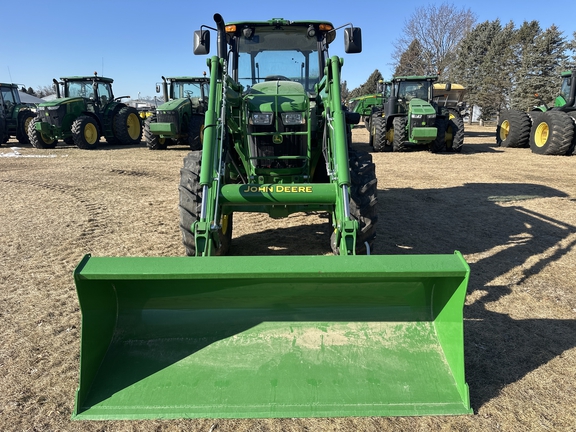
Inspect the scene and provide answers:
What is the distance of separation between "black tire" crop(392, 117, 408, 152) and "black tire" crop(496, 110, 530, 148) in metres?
4.46

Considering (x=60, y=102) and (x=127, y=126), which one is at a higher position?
(x=60, y=102)

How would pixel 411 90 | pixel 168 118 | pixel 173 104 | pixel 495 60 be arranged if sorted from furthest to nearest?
pixel 495 60 → pixel 411 90 → pixel 173 104 → pixel 168 118

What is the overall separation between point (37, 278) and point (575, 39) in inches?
1715

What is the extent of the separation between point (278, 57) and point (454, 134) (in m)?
10.6

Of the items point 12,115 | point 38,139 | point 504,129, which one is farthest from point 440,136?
point 12,115

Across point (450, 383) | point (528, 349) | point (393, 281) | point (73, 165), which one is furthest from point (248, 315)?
point (73, 165)

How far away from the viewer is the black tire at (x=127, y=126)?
54.0 feet

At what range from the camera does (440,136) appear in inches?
540

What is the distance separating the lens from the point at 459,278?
2.41 m

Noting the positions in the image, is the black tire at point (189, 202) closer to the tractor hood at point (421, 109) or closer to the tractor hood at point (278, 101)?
the tractor hood at point (278, 101)

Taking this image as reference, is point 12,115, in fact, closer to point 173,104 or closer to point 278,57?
point 173,104

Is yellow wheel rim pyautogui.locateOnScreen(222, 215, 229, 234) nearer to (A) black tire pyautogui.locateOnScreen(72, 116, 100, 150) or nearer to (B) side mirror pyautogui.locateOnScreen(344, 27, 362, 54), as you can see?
(B) side mirror pyautogui.locateOnScreen(344, 27, 362, 54)

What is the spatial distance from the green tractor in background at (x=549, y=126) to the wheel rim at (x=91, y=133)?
50.4 ft

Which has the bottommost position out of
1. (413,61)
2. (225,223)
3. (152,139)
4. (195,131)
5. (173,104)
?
(225,223)
